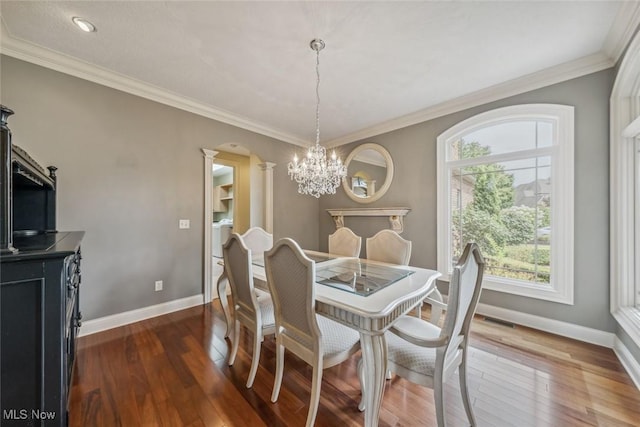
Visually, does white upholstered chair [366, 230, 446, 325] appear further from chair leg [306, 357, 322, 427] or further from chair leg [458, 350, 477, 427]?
chair leg [306, 357, 322, 427]

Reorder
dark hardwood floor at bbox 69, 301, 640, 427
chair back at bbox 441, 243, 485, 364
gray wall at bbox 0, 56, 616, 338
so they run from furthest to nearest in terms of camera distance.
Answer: gray wall at bbox 0, 56, 616, 338
dark hardwood floor at bbox 69, 301, 640, 427
chair back at bbox 441, 243, 485, 364

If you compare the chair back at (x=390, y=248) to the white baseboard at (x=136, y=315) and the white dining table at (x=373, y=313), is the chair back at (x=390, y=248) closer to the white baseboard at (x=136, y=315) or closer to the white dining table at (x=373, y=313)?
the white dining table at (x=373, y=313)

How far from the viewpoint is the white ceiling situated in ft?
5.45

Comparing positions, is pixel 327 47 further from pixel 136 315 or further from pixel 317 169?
pixel 136 315

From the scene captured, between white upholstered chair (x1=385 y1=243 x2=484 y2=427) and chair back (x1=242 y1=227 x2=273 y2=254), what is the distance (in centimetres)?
191

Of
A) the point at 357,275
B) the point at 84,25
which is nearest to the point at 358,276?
the point at 357,275

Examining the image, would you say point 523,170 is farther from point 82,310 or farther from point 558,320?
point 82,310

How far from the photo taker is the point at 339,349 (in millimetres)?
1388

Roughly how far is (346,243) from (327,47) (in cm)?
200

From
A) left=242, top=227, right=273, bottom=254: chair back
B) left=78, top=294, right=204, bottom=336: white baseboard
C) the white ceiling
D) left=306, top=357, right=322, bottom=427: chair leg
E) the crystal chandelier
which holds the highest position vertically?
the white ceiling

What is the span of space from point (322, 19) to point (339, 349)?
2255 mm

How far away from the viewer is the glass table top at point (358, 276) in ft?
5.21

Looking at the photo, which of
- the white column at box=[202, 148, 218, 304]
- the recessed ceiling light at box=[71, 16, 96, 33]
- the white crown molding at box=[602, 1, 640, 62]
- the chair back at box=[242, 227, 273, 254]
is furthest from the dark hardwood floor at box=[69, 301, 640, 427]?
the recessed ceiling light at box=[71, 16, 96, 33]

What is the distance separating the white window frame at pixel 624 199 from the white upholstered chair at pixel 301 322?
2.32 metres
